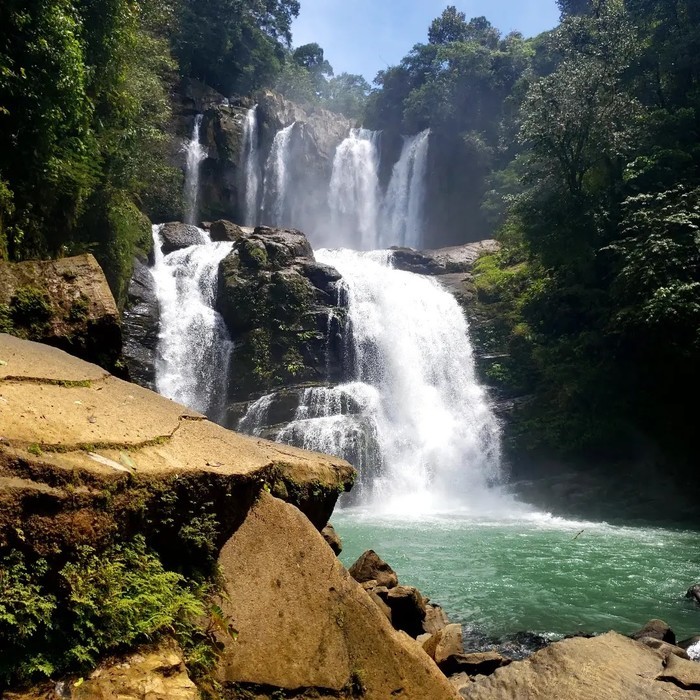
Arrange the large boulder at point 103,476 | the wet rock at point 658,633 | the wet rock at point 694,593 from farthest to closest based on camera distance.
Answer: the wet rock at point 694,593 → the wet rock at point 658,633 → the large boulder at point 103,476

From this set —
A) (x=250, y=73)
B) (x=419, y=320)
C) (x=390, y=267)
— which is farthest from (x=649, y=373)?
(x=250, y=73)

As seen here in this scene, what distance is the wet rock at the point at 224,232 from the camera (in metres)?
25.1

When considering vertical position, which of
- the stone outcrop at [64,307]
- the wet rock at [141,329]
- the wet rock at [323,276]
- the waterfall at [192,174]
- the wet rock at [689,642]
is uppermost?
the waterfall at [192,174]

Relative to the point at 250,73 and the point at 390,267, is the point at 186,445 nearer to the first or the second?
the point at 390,267

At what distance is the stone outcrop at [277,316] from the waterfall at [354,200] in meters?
13.9

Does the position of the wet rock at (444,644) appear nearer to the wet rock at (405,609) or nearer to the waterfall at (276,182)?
the wet rock at (405,609)

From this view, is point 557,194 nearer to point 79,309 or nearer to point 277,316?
point 277,316

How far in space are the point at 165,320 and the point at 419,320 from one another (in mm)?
8981

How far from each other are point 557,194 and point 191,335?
43.0 ft

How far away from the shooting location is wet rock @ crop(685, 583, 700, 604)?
7.21 m

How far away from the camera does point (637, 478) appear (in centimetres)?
1580

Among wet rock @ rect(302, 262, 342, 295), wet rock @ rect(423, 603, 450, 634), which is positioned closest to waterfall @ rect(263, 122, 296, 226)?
wet rock @ rect(302, 262, 342, 295)

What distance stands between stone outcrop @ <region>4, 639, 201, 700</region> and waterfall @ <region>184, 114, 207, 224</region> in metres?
29.4

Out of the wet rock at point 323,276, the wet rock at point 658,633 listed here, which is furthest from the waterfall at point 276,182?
the wet rock at point 658,633
